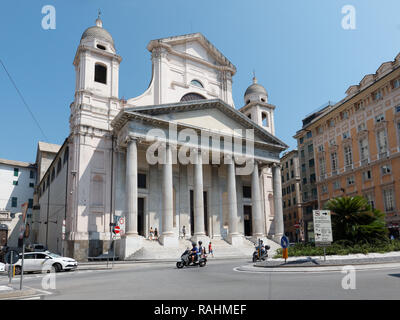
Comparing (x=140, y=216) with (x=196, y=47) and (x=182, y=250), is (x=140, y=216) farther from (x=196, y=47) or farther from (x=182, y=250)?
(x=196, y=47)

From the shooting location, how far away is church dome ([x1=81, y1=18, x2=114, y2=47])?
1521 inches

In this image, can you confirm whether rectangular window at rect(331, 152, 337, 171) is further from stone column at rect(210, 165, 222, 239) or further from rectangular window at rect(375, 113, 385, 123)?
stone column at rect(210, 165, 222, 239)

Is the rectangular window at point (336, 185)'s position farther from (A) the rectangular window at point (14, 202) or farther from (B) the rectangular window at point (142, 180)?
(A) the rectangular window at point (14, 202)

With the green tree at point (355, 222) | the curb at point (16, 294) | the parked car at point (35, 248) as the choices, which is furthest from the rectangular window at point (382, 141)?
the curb at point (16, 294)

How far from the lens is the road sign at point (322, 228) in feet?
53.7

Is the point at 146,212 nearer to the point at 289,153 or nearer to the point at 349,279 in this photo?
the point at 349,279

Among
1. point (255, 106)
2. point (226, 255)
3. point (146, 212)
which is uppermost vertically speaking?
point (255, 106)

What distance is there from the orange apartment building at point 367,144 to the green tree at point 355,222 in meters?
20.3

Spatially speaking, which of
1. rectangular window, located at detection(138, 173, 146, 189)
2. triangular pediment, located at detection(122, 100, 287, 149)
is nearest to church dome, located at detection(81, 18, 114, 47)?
triangular pediment, located at detection(122, 100, 287, 149)

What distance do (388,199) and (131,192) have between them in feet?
87.7

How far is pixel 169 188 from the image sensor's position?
111ft

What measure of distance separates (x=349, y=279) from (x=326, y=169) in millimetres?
40116

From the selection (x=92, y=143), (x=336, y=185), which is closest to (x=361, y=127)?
(x=336, y=185)
